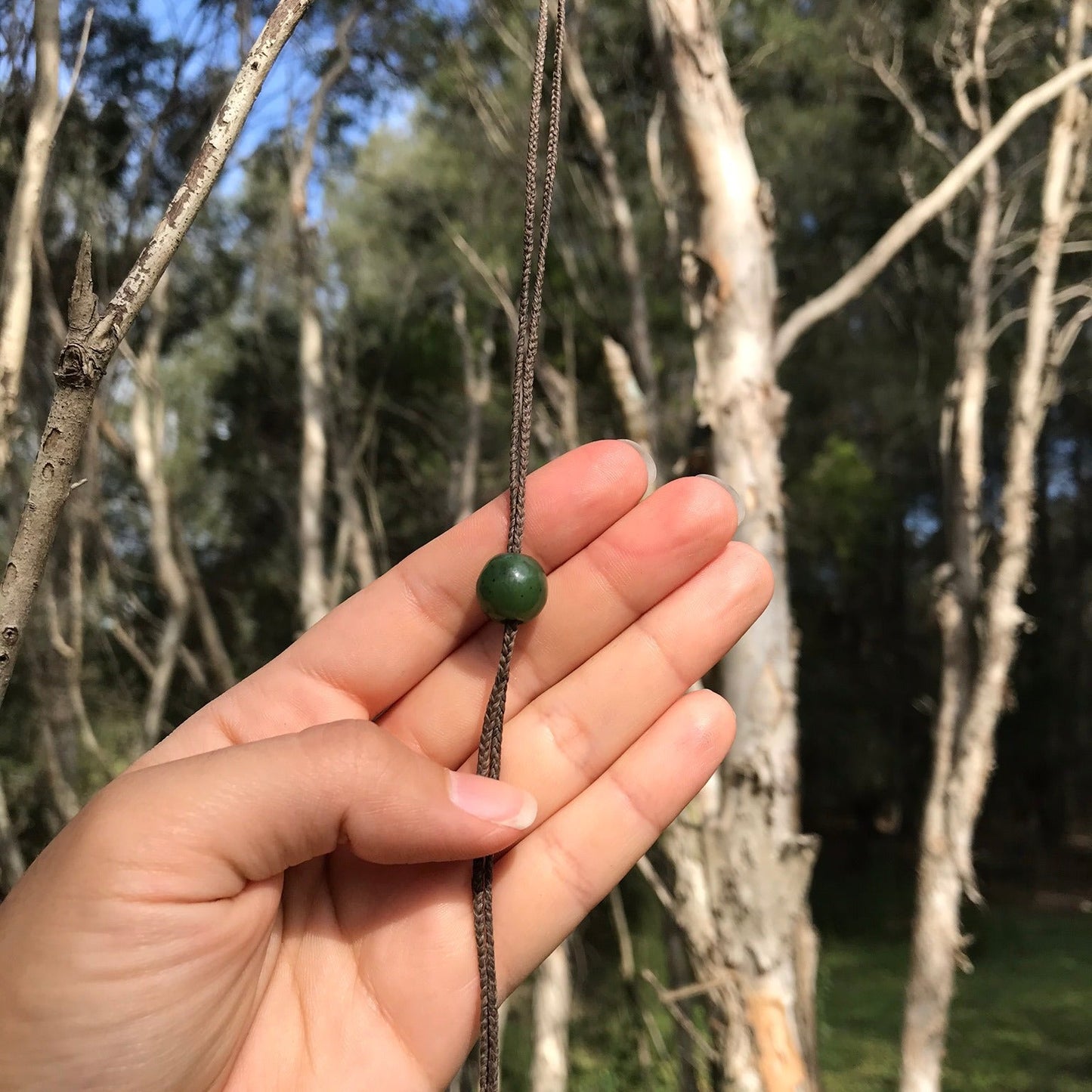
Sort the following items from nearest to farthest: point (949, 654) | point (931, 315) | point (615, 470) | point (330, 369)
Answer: point (615, 470), point (949, 654), point (330, 369), point (931, 315)

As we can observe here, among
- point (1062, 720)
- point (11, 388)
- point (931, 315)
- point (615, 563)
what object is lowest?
point (1062, 720)

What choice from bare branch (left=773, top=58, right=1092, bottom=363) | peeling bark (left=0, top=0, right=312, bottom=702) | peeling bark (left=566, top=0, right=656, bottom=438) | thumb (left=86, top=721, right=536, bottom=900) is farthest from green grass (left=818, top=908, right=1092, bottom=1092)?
peeling bark (left=0, top=0, right=312, bottom=702)

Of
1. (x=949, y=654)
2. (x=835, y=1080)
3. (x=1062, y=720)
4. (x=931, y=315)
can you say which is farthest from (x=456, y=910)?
(x=1062, y=720)

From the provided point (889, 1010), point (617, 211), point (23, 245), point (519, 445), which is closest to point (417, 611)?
point (519, 445)

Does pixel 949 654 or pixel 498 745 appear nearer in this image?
pixel 498 745

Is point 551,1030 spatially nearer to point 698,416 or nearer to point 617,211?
point 698,416

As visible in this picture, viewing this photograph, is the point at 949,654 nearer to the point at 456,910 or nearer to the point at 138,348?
the point at 456,910
